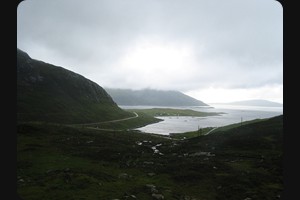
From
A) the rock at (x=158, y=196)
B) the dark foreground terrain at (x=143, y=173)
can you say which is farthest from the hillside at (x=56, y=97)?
the rock at (x=158, y=196)

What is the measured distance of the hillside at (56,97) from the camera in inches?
4599

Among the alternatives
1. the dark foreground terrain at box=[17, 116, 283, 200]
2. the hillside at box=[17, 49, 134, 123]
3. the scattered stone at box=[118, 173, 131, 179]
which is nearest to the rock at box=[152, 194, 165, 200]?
the dark foreground terrain at box=[17, 116, 283, 200]

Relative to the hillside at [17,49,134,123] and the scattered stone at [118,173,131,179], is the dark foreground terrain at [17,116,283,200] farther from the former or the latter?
the hillside at [17,49,134,123]

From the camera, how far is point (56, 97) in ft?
469

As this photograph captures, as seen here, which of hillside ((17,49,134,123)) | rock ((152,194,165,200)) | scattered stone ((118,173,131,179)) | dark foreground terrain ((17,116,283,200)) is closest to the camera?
rock ((152,194,165,200))

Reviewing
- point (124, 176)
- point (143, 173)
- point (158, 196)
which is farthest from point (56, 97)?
point (158, 196)

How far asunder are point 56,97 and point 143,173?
120199 millimetres

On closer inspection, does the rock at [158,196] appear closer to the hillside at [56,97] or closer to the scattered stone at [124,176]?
the scattered stone at [124,176]

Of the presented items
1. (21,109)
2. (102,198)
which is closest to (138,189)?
(102,198)

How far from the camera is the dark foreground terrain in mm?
25000

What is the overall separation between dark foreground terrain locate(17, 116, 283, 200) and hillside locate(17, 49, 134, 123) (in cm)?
6196

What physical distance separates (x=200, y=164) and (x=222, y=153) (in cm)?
1256

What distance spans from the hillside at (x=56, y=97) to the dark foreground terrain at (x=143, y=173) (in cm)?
6196

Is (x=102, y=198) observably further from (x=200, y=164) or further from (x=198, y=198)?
(x=200, y=164)
